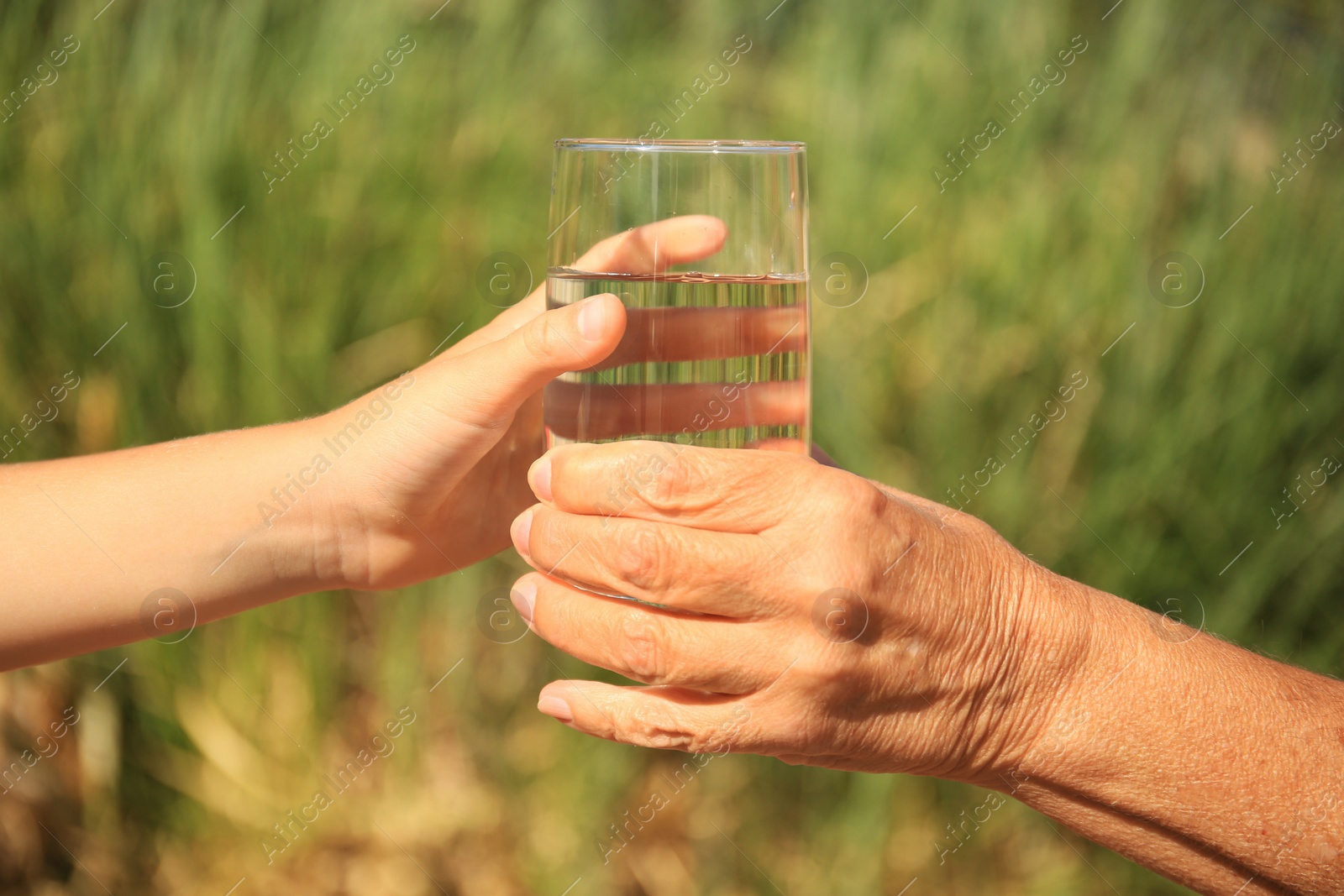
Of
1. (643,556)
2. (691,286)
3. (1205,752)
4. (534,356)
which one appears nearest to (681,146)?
(691,286)

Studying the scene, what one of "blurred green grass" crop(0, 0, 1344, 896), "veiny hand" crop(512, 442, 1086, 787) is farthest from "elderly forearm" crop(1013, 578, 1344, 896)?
"blurred green grass" crop(0, 0, 1344, 896)

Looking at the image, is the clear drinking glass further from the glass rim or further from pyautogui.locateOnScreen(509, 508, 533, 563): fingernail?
pyautogui.locateOnScreen(509, 508, 533, 563): fingernail

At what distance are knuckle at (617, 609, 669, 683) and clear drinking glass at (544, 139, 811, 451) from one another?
0.58 feet

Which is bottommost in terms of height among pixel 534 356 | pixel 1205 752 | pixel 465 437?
pixel 1205 752

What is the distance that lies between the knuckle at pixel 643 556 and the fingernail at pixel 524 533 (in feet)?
0.39

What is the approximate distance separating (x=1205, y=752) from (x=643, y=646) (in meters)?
0.57

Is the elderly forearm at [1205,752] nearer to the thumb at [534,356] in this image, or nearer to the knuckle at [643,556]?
the knuckle at [643,556]

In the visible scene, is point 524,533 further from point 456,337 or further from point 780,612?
point 456,337

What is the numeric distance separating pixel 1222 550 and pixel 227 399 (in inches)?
77.6

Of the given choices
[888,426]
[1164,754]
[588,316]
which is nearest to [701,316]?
[588,316]

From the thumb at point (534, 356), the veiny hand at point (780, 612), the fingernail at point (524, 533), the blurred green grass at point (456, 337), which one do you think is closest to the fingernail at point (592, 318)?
the thumb at point (534, 356)

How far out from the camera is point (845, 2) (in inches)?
97.5

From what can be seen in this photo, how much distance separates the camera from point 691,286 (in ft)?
2.93

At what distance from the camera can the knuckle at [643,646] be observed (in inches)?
38.4
